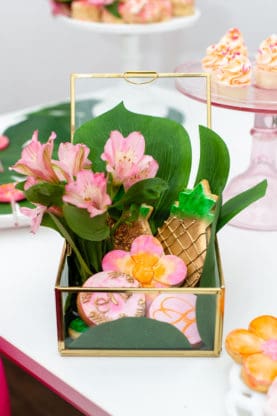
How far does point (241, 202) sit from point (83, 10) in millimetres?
1219

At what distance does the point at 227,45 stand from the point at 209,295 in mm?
607

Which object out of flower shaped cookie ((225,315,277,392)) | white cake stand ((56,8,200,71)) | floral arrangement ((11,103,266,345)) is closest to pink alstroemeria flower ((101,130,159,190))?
floral arrangement ((11,103,266,345))

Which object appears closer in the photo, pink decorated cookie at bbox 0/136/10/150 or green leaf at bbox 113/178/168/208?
green leaf at bbox 113/178/168/208

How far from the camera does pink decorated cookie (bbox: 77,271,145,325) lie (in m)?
→ 0.70

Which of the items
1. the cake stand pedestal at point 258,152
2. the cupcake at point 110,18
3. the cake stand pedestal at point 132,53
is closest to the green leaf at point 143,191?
the cake stand pedestal at point 258,152

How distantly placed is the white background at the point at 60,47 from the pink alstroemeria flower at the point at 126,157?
189 cm

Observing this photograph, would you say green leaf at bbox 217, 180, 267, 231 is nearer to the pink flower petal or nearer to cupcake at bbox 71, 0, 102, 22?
the pink flower petal

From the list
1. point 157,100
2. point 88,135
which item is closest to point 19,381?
point 157,100

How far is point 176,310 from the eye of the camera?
71cm

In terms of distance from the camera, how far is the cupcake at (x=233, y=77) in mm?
1086

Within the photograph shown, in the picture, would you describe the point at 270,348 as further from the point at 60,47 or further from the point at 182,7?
the point at 60,47

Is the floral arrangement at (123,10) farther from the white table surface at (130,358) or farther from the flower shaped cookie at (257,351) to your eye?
the flower shaped cookie at (257,351)

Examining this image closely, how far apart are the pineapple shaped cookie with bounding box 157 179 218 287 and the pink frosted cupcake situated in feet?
3.39

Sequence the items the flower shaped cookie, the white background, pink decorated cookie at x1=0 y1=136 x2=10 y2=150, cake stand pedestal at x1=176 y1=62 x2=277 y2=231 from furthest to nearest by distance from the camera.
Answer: the white background → pink decorated cookie at x1=0 y1=136 x2=10 y2=150 → cake stand pedestal at x1=176 y1=62 x2=277 y2=231 → the flower shaped cookie
